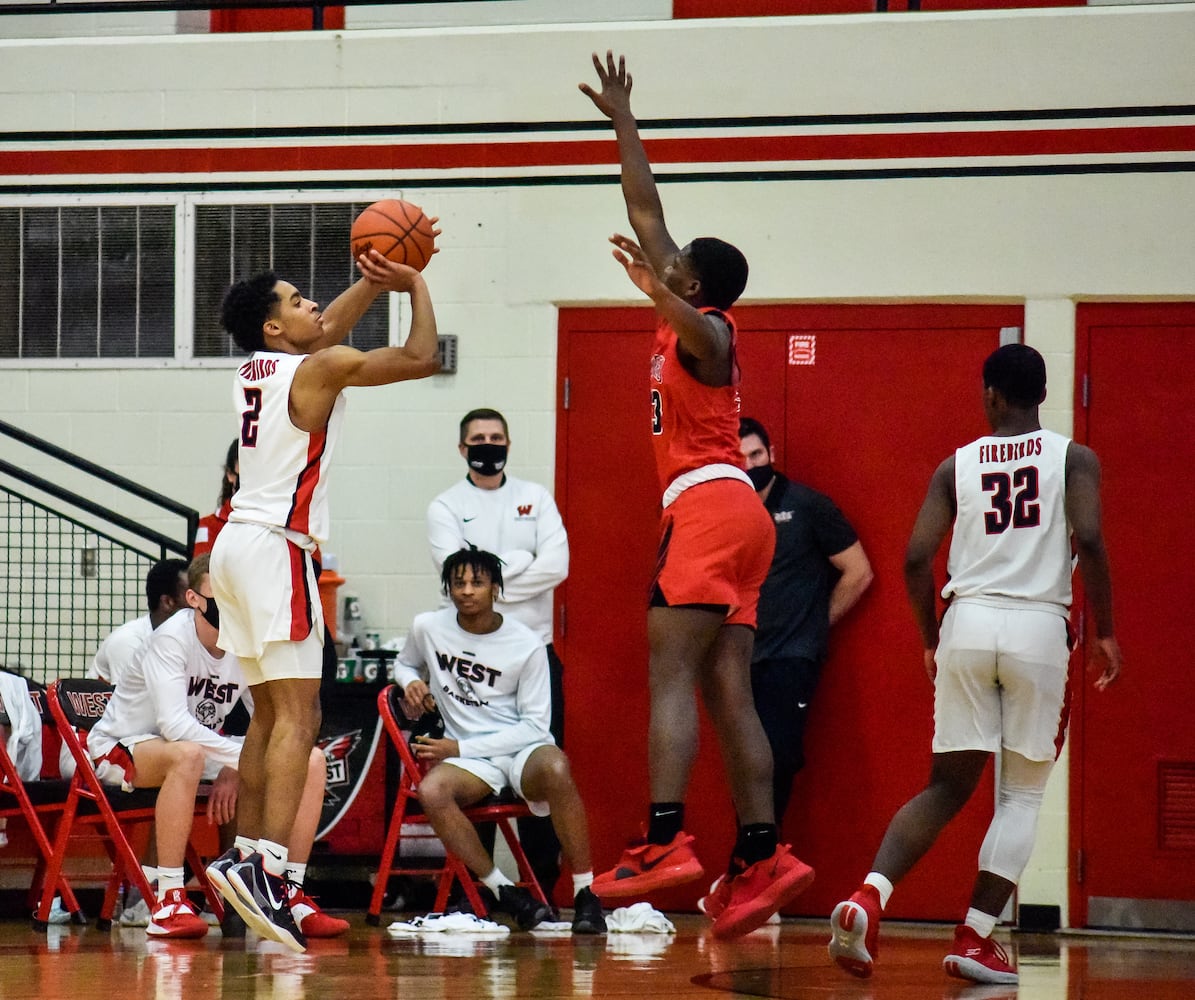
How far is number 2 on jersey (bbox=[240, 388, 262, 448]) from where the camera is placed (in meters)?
5.54

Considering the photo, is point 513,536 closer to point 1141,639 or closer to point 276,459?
point 276,459

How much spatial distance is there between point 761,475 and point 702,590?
254 centimetres

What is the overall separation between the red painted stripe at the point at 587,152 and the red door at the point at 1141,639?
755 mm

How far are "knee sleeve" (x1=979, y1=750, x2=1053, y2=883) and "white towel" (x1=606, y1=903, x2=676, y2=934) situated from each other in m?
1.61

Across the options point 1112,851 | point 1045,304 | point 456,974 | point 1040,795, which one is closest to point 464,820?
point 456,974

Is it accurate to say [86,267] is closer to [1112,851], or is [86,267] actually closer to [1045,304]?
[1045,304]

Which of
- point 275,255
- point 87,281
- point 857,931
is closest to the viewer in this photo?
point 857,931

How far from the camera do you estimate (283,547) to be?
18.1 feet

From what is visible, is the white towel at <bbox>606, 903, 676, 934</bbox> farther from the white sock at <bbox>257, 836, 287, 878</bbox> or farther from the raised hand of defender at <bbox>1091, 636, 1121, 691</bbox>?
the raised hand of defender at <bbox>1091, 636, 1121, 691</bbox>

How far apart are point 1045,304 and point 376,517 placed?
10.4 ft

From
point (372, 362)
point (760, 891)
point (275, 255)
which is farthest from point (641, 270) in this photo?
point (275, 255)

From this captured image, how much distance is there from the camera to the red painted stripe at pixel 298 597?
542cm

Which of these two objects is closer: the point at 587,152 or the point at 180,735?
the point at 180,735

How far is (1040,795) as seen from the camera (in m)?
5.37
